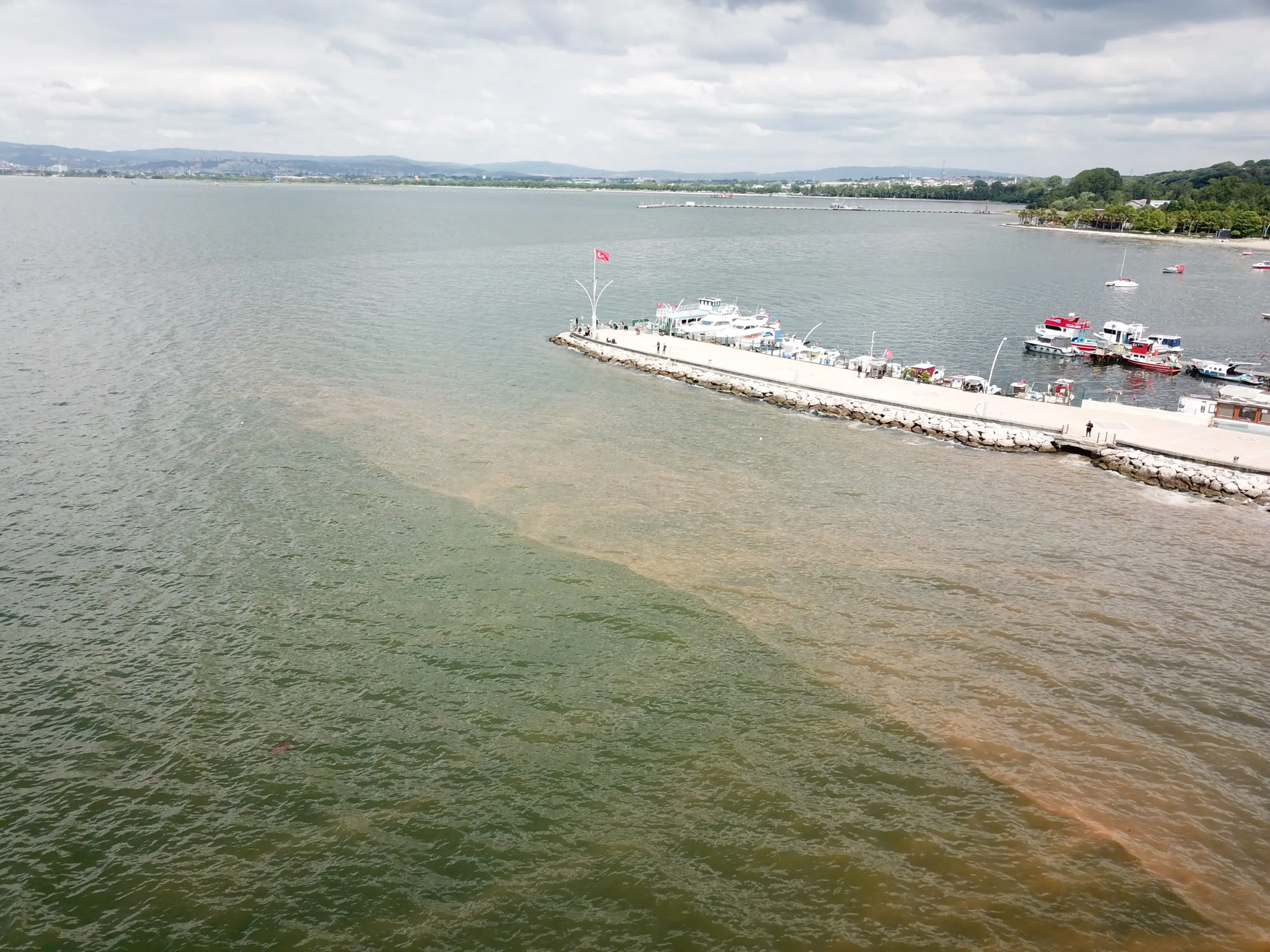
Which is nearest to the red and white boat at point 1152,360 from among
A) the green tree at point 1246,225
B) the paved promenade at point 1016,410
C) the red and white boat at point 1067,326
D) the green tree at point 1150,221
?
the red and white boat at point 1067,326

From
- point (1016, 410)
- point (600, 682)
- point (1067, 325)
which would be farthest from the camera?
point (1067, 325)

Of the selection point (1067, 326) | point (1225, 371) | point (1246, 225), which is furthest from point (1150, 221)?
point (1225, 371)

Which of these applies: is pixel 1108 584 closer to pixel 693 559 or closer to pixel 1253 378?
pixel 693 559

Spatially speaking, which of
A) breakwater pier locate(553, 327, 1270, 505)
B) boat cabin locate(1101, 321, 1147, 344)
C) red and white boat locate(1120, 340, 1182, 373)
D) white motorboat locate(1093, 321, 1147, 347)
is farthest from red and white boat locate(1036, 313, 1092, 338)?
breakwater pier locate(553, 327, 1270, 505)

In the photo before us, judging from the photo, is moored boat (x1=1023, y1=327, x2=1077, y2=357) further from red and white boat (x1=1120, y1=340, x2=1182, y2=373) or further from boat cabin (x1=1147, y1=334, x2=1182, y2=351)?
boat cabin (x1=1147, y1=334, x2=1182, y2=351)

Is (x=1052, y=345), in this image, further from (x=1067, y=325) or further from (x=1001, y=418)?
(x=1001, y=418)

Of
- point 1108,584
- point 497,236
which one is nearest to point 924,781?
point 1108,584
